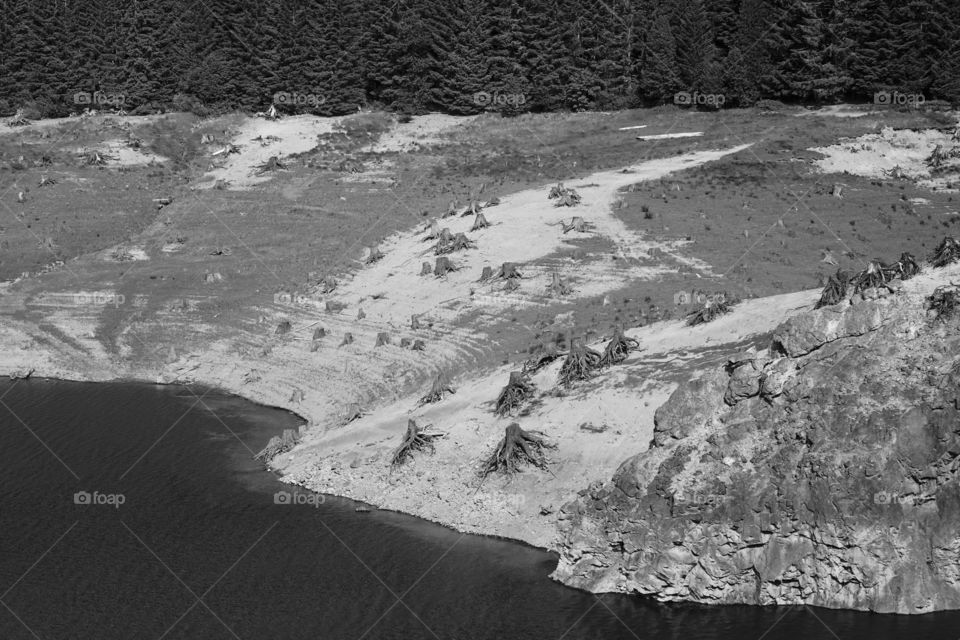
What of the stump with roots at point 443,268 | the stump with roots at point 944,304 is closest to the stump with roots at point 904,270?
the stump with roots at point 944,304

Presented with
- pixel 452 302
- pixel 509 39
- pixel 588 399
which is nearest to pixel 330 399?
pixel 452 302

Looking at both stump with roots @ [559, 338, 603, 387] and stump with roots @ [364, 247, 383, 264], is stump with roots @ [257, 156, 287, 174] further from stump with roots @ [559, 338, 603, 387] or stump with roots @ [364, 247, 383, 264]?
stump with roots @ [559, 338, 603, 387]

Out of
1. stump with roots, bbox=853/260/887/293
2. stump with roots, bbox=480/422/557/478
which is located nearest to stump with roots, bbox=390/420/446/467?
stump with roots, bbox=480/422/557/478

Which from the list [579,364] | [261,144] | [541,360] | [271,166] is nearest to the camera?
[579,364]

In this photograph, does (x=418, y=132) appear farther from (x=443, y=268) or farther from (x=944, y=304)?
(x=944, y=304)

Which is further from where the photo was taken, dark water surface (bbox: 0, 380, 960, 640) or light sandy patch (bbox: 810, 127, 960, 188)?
light sandy patch (bbox: 810, 127, 960, 188)

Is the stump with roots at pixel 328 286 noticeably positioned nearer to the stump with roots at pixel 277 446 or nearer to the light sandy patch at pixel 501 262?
the light sandy patch at pixel 501 262

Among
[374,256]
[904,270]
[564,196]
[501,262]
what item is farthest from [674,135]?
[904,270]
